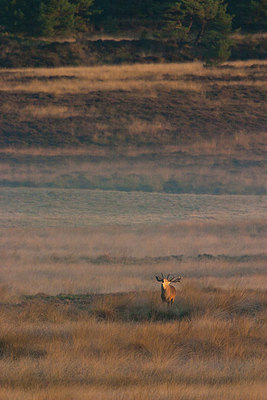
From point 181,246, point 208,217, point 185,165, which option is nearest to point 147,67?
point 185,165

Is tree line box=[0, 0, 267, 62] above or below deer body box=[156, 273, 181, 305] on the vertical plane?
above

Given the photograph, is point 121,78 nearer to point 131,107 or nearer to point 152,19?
point 131,107

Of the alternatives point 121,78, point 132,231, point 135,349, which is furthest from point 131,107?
point 135,349

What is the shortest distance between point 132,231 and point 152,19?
30386 mm

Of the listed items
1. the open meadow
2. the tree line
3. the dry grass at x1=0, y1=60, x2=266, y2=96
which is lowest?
the open meadow

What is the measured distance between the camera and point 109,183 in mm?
22016

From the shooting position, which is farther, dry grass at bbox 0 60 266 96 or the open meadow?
dry grass at bbox 0 60 266 96

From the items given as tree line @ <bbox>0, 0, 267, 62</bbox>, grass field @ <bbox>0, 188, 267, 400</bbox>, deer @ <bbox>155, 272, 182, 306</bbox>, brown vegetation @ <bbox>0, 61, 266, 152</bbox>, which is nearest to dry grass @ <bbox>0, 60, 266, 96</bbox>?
brown vegetation @ <bbox>0, 61, 266, 152</bbox>

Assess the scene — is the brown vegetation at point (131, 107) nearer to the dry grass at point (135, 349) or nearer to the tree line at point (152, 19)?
the tree line at point (152, 19)

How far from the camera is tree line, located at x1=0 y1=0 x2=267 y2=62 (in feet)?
131

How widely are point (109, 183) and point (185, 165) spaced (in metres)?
2.21

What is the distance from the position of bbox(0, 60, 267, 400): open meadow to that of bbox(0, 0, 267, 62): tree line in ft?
17.4

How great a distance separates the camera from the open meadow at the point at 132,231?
8.54 metres

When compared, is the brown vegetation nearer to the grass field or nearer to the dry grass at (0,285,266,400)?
the grass field
